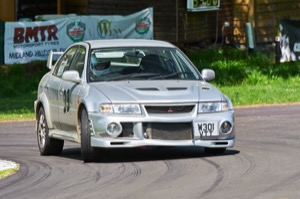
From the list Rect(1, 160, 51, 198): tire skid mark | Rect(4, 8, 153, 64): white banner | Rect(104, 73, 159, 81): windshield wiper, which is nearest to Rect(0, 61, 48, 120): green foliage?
Rect(4, 8, 153, 64): white banner

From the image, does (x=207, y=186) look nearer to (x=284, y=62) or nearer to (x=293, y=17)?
(x=284, y=62)

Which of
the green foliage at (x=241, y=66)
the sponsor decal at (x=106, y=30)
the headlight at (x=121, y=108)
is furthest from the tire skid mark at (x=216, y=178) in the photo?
the sponsor decal at (x=106, y=30)

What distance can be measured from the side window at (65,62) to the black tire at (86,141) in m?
1.83

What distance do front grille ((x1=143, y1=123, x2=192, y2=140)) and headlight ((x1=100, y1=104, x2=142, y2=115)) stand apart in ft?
0.65

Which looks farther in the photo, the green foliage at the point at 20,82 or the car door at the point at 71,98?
the green foliage at the point at 20,82

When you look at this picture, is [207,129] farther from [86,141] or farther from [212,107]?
[86,141]

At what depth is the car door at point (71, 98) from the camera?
547 inches

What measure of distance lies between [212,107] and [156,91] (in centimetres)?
69

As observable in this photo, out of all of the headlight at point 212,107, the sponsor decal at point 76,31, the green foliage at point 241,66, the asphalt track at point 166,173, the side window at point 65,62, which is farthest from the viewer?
the sponsor decal at point 76,31

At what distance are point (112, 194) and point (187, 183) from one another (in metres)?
0.90

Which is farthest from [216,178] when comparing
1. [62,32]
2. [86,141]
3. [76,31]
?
[76,31]

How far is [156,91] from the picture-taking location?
43.5ft

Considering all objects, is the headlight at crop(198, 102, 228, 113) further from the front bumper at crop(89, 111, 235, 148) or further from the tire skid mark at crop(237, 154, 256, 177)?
the tire skid mark at crop(237, 154, 256, 177)

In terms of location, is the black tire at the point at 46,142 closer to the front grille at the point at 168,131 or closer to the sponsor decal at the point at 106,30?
the front grille at the point at 168,131
